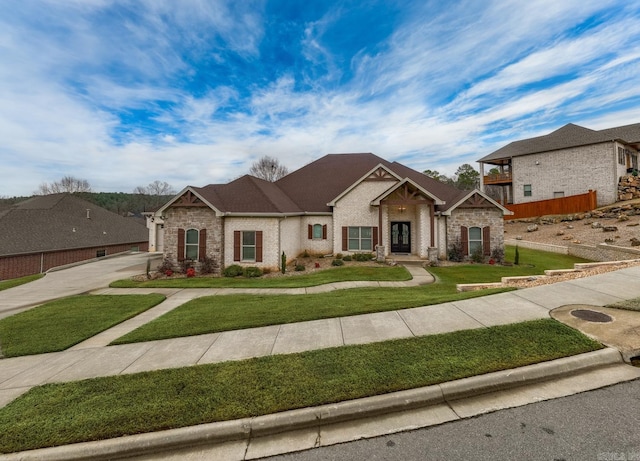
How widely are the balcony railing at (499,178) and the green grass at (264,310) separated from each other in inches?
1313

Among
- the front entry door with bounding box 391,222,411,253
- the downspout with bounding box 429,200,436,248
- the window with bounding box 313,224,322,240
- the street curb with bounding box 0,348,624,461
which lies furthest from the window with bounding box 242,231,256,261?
the street curb with bounding box 0,348,624,461

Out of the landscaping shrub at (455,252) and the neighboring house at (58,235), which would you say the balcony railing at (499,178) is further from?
the neighboring house at (58,235)

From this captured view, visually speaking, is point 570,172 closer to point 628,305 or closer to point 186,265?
point 628,305

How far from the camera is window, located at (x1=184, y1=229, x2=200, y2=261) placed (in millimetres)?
17438

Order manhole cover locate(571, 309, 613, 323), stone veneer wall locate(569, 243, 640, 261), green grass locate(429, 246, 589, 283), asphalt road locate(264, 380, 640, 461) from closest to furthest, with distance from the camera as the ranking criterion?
1. asphalt road locate(264, 380, 640, 461)
2. manhole cover locate(571, 309, 613, 323)
3. green grass locate(429, 246, 589, 283)
4. stone veneer wall locate(569, 243, 640, 261)

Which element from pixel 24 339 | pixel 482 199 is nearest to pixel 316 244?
pixel 482 199

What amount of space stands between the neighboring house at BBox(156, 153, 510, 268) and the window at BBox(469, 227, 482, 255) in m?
0.06

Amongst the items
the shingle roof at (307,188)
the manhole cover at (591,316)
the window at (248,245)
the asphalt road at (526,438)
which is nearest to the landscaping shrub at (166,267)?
the window at (248,245)

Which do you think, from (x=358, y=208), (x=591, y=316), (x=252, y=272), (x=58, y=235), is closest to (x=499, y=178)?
(x=358, y=208)

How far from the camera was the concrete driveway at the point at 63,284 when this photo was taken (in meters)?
12.2

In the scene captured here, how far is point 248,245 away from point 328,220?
6.74m

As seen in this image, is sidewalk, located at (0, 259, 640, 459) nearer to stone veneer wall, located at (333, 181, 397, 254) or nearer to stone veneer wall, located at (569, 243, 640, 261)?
stone veneer wall, located at (569, 243, 640, 261)

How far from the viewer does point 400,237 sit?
69.4ft

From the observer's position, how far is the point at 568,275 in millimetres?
10750
